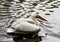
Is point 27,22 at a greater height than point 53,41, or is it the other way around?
point 27,22

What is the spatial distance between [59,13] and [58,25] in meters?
1.03

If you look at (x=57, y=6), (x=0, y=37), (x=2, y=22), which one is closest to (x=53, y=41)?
(x=0, y=37)

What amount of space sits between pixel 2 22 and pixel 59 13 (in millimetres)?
1805

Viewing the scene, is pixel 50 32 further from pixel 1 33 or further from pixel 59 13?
pixel 59 13

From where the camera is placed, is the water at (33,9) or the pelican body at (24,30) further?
the water at (33,9)

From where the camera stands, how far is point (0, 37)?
4051 millimetres

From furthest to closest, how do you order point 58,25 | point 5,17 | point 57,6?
point 57,6 < point 5,17 < point 58,25

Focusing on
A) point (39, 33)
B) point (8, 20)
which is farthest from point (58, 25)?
point (8, 20)

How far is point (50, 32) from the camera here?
4418 millimetres

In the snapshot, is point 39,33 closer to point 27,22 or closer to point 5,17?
point 27,22

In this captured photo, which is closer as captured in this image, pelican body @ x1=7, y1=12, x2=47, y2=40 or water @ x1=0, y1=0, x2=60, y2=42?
pelican body @ x1=7, y1=12, x2=47, y2=40

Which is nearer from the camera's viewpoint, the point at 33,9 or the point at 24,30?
the point at 24,30

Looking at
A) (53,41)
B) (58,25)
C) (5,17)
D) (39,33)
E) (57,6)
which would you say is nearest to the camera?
(53,41)

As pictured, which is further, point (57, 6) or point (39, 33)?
point (57, 6)
